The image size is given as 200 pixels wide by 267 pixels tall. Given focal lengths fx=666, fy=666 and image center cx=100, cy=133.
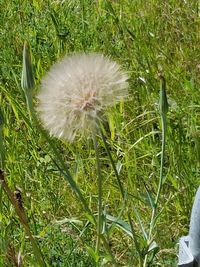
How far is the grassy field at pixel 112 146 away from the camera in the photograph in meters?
1.61

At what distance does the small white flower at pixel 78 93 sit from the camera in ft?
3.80

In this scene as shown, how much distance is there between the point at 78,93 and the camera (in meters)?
1.17

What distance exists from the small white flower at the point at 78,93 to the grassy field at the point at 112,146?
2.3 inches

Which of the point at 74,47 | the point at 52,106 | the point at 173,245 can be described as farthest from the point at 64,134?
the point at 74,47

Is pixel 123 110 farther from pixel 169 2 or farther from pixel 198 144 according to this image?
pixel 169 2

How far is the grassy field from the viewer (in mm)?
1609

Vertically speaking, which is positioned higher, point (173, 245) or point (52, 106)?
point (52, 106)

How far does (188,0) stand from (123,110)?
0.79 meters

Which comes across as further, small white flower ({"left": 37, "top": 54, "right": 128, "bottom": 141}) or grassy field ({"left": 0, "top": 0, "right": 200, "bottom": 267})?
grassy field ({"left": 0, "top": 0, "right": 200, "bottom": 267})

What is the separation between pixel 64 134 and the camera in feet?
3.90

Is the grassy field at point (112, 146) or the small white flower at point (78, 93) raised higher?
the small white flower at point (78, 93)

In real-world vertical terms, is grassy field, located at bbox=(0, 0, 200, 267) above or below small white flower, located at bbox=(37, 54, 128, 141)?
below

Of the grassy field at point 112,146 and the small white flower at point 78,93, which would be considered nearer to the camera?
the small white flower at point 78,93

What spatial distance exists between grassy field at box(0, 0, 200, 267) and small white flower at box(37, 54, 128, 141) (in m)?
0.06
